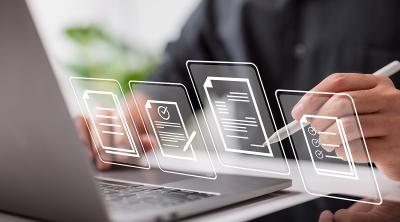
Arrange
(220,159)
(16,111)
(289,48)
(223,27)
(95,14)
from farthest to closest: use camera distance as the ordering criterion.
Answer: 1. (95,14)
2. (223,27)
3. (289,48)
4. (220,159)
5. (16,111)

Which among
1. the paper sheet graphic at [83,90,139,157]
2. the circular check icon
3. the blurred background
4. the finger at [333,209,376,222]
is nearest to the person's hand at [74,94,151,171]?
the paper sheet graphic at [83,90,139,157]

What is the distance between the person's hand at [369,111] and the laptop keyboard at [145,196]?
14 centimetres

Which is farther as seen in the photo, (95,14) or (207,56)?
(95,14)

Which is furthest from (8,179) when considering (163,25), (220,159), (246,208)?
(163,25)

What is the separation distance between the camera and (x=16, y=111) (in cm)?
49

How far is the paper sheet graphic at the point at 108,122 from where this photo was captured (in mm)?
784

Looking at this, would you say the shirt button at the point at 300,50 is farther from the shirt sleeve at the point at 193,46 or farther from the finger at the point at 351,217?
the finger at the point at 351,217

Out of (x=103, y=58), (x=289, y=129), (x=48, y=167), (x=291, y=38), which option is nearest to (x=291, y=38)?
(x=291, y=38)

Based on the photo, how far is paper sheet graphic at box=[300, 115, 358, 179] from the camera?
1.95 feet

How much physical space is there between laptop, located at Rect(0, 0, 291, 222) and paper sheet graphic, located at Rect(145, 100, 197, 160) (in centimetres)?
12

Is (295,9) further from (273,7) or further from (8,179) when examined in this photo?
(8,179)

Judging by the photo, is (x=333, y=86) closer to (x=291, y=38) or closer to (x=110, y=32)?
(x=291, y=38)

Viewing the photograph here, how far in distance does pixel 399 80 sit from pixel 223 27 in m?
0.45

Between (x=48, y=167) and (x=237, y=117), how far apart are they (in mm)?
261
